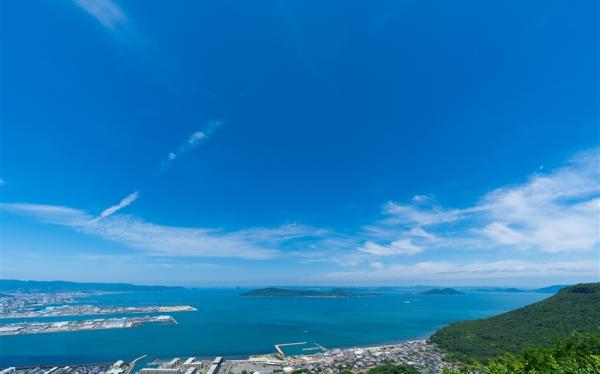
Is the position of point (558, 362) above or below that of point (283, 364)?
above

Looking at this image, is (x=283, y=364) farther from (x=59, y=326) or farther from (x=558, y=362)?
(x=59, y=326)

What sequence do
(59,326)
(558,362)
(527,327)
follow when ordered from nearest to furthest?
(558,362) < (527,327) < (59,326)

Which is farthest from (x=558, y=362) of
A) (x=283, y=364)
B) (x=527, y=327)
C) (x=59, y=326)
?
(x=59, y=326)

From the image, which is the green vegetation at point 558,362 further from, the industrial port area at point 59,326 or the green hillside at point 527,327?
the industrial port area at point 59,326

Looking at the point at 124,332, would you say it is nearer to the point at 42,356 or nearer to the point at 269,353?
the point at 42,356

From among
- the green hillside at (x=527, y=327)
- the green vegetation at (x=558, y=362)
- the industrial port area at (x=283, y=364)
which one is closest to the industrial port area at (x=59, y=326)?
the industrial port area at (x=283, y=364)

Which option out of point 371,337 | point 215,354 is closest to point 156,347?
point 215,354

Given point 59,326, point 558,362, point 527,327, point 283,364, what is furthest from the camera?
point 59,326
